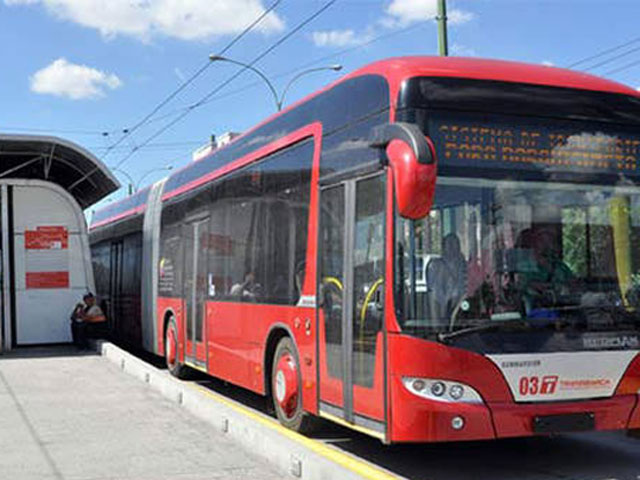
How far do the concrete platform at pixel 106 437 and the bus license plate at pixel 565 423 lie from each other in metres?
2.14

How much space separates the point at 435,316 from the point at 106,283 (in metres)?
16.4

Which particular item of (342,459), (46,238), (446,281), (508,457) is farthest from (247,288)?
(46,238)

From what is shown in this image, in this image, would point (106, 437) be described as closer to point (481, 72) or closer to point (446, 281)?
point (446, 281)

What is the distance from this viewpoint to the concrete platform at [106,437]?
696 centimetres

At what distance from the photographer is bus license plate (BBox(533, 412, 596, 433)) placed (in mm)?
5910

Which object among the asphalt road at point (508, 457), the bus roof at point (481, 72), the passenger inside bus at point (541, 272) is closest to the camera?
the passenger inside bus at point (541, 272)

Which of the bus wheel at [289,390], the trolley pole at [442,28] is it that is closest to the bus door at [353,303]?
the bus wheel at [289,390]

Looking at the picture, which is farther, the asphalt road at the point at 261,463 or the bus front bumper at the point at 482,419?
the asphalt road at the point at 261,463

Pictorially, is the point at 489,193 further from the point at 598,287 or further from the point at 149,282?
the point at 149,282

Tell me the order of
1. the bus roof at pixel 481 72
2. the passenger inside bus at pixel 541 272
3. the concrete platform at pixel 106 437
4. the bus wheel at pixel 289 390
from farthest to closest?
the bus wheel at pixel 289 390, the concrete platform at pixel 106 437, the bus roof at pixel 481 72, the passenger inside bus at pixel 541 272

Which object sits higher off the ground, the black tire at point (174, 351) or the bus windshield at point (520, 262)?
the bus windshield at point (520, 262)

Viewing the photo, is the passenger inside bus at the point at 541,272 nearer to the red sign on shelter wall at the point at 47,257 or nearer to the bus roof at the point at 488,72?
the bus roof at the point at 488,72

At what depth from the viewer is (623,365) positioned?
6242 millimetres

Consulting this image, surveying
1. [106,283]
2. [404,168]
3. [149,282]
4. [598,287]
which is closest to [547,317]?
[598,287]
